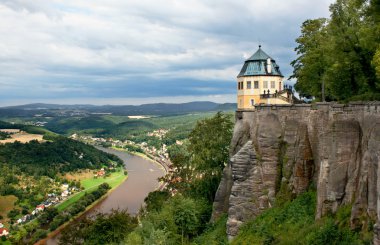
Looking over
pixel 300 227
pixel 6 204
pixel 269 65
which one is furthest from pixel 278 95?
pixel 6 204

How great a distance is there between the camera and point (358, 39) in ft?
85.1

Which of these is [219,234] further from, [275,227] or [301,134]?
[301,134]

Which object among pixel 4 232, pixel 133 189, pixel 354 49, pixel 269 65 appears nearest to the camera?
pixel 354 49

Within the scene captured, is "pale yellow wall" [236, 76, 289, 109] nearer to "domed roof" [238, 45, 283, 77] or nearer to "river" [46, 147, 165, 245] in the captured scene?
"domed roof" [238, 45, 283, 77]

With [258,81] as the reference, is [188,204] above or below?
below

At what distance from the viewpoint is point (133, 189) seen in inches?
4781

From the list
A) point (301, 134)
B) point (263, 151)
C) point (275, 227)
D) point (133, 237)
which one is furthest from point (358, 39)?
point (133, 237)

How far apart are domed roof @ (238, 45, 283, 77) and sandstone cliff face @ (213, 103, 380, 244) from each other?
7.18 meters

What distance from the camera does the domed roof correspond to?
136ft

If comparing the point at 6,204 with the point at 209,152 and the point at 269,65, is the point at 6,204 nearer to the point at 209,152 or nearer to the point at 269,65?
the point at 209,152

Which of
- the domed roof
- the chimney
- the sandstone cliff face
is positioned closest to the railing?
the domed roof

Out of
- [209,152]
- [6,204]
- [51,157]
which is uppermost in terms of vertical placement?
[209,152]

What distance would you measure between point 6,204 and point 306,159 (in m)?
103

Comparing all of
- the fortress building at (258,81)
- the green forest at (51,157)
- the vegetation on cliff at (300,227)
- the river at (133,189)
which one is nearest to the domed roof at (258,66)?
the fortress building at (258,81)
